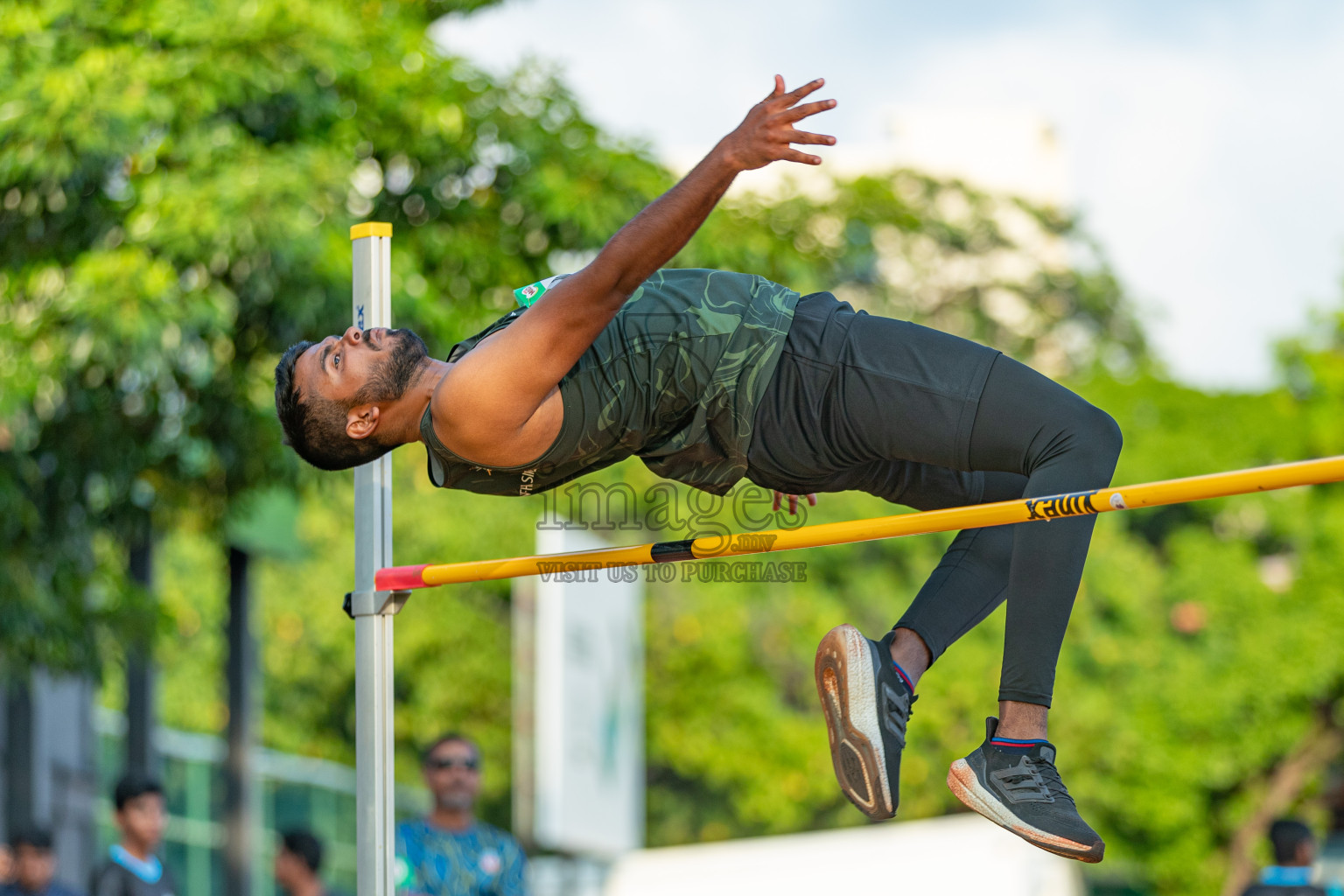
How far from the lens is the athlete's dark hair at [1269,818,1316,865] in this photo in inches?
251

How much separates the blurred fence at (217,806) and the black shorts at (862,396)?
447 inches

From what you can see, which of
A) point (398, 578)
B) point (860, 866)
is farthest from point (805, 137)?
point (860, 866)

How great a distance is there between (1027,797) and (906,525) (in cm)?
56

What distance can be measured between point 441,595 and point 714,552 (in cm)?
1716

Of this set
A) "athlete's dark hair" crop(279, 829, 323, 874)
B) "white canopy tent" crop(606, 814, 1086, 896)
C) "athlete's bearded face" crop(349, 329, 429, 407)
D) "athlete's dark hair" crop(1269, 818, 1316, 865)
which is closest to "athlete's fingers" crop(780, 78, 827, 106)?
"athlete's bearded face" crop(349, 329, 429, 407)

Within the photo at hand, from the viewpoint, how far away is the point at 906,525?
8.82 feet

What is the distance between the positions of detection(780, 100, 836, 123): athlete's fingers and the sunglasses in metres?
3.26

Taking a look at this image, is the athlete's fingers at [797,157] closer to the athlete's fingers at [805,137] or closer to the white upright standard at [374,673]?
the athlete's fingers at [805,137]

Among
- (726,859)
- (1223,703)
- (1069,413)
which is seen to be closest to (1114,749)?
(1223,703)

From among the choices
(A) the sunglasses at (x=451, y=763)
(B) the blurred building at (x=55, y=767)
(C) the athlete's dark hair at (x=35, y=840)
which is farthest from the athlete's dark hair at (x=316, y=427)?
(B) the blurred building at (x=55, y=767)

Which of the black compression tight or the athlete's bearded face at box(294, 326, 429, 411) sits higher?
the athlete's bearded face at box(294, 326, 429, 411)

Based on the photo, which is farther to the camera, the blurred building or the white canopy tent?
the white canopy tent

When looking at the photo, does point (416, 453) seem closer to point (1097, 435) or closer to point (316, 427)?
point (316, 427)

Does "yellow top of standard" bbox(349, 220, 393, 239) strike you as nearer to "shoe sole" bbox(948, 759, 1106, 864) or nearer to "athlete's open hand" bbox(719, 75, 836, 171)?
"athlete's open hand" bbox(719, 75, 836, 171)
